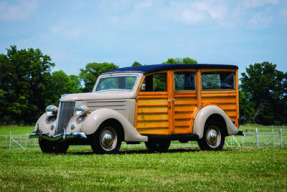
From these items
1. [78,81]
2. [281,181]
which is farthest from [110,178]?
[78,81]

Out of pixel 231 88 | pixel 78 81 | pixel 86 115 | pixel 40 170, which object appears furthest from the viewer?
pixel 78 81

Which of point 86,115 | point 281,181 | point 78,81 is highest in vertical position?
point 78,81

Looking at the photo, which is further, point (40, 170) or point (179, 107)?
point (179, 107)

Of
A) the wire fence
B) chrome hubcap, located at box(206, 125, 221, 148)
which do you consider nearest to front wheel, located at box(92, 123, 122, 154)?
chrome hubcap, located at box(206, 125, 221, 148)

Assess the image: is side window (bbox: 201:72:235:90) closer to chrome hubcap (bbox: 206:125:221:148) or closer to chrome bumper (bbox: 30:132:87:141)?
chrome hubcap (bbox: 206:125:221:148)

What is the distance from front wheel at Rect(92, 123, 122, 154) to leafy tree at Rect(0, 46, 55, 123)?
2151 inches

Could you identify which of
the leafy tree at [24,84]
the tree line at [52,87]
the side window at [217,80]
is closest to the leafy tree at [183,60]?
the tree line at [52,87]

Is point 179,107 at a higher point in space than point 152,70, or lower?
lower

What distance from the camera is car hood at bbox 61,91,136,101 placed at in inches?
521

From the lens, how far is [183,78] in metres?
15.0

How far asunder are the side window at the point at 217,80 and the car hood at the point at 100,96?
9.37 feet

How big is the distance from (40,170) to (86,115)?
13.5 feet

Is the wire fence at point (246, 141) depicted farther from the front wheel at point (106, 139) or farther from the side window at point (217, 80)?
the front wheel at point (106, 139)

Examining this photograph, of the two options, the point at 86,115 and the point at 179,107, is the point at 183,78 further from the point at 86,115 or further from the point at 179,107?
the point at 86,115
